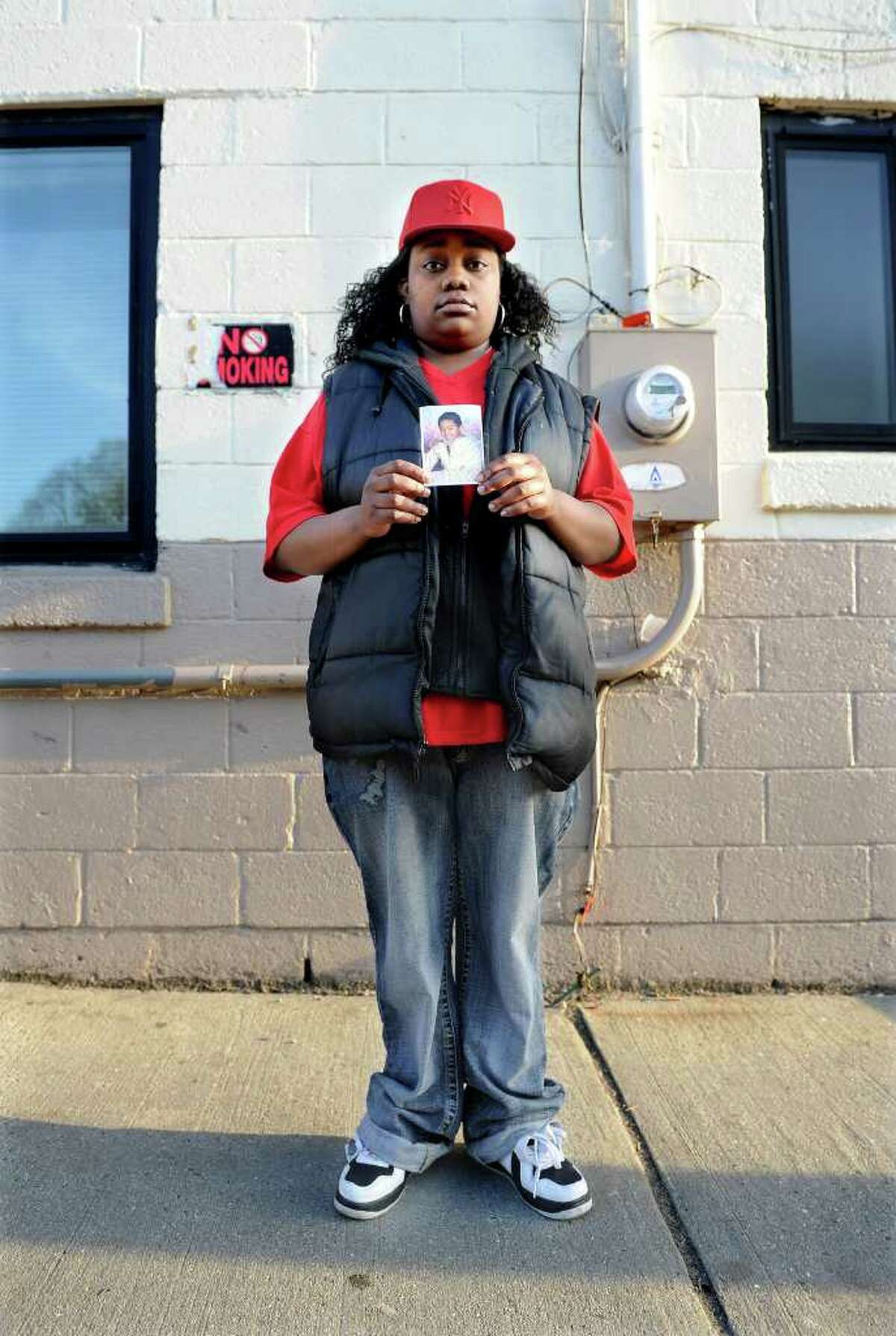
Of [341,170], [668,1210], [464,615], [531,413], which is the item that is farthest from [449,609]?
[341,170]

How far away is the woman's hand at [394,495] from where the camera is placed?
1.94m

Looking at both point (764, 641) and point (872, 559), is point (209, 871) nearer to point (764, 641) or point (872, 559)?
point (764, 641)

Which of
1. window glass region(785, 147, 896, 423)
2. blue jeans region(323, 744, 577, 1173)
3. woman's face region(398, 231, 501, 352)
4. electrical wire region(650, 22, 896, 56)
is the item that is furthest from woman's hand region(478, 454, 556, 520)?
electrical wire region(650, 22, 896, 56)

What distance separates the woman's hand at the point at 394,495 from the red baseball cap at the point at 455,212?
529 mm

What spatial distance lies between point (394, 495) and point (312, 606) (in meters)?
1.50

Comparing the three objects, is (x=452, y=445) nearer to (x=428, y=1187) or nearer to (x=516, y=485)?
(x=516, y=485)

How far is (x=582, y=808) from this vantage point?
3.39 meters

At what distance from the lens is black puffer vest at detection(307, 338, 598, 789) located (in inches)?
80.0

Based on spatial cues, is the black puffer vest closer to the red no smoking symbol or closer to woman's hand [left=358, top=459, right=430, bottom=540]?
woman's hand [left=358, top=459, right=430, bottom=540]

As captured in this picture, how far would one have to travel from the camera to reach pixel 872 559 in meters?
3.44

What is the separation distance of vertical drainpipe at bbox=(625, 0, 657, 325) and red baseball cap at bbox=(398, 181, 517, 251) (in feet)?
4.18

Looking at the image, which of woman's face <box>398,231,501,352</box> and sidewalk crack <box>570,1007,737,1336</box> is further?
woman's face <box>398,231,501,352</box>

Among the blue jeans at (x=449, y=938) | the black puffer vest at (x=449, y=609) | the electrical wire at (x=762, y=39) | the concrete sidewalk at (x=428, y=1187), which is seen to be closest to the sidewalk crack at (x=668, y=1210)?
the concrete sidewalk at (x=428, y=1187)

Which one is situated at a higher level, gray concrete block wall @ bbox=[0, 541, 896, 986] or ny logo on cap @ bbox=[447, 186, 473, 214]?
ny logo on cap @ bbox=[447, 186, 473, 214]
